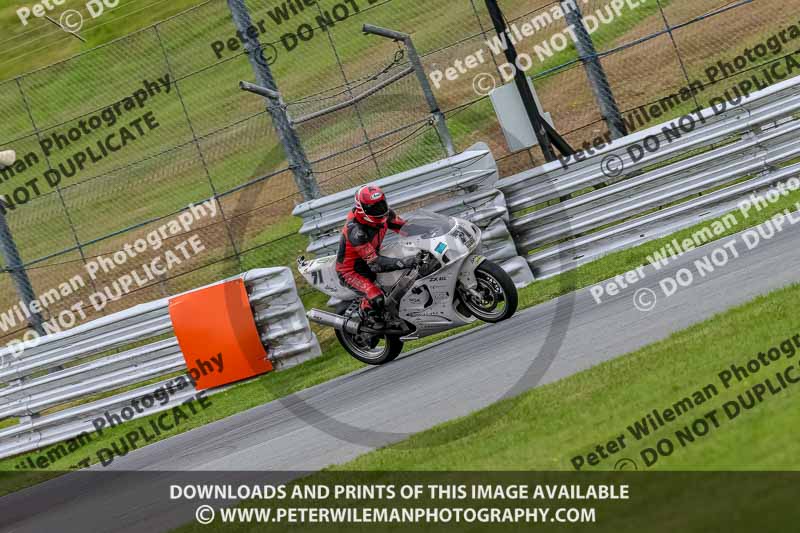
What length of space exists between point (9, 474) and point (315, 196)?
4973mm

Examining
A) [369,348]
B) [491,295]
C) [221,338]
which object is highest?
[221,338]

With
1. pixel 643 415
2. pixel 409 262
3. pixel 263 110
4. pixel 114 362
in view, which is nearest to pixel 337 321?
pixel 409 262

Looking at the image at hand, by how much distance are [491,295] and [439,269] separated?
0.62m

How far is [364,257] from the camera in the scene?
36.0ft

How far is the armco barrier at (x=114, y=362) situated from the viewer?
43.5ft

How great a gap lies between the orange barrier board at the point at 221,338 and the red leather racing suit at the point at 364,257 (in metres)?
2.08

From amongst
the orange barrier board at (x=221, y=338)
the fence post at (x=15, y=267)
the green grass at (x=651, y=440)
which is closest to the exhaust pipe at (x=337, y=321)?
the orange barrier board at (x=221, y=338)

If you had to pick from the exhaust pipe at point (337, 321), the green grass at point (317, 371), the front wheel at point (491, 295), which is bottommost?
the green grass at point (317, 371)

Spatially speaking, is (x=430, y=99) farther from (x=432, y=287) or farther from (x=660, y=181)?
(x=432, y=287)

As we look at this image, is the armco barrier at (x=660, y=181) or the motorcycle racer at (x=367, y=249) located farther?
the armco barrier at (x=660, y=181)

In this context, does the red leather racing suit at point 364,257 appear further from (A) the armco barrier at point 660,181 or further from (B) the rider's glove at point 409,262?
(A) the armco barrier at point 660,181

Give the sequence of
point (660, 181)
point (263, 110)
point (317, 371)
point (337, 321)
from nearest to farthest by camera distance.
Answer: point (337, 321), point (317, 371), point (660, 181), point (263, 110)

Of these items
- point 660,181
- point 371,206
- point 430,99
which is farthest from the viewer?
point 430,99

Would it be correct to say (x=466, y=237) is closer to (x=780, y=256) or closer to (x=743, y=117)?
(x=780, y=256)
